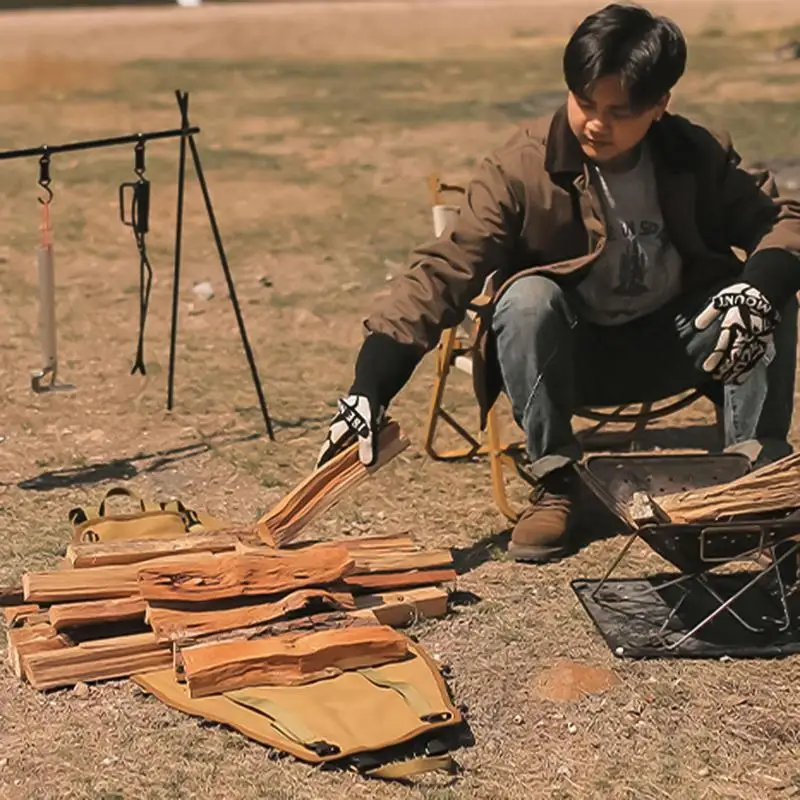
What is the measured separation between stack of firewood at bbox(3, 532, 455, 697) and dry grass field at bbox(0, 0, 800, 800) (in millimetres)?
96

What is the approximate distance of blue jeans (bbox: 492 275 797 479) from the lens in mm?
4555

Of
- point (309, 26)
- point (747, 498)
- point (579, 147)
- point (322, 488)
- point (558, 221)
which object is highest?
point (309, 26)

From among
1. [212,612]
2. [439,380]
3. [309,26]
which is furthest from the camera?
[309,26]

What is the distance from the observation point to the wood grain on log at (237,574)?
12.9 ft

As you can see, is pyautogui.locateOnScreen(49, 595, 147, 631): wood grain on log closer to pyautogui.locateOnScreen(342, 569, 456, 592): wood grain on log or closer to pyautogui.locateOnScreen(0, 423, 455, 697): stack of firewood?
pyautogui.locateOnScreen(0, 423, 455, 697): stack of firewood

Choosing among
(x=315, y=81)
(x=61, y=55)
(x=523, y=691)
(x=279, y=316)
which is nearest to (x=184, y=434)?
(x=279, y=316)

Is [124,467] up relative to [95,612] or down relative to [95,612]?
down

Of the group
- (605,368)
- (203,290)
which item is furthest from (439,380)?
(203,290)

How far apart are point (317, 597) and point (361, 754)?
63 cm

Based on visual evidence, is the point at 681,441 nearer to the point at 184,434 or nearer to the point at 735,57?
the point at 184,434

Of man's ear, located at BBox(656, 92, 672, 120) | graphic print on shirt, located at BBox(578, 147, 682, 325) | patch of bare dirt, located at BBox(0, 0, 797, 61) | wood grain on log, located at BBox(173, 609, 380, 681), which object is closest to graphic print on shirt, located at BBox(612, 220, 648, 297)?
graphic print on shirt, located at BBox(578, 147, 682, 325)

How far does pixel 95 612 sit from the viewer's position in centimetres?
387

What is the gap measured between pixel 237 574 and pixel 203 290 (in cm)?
462

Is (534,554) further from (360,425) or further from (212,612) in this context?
(212,612)
